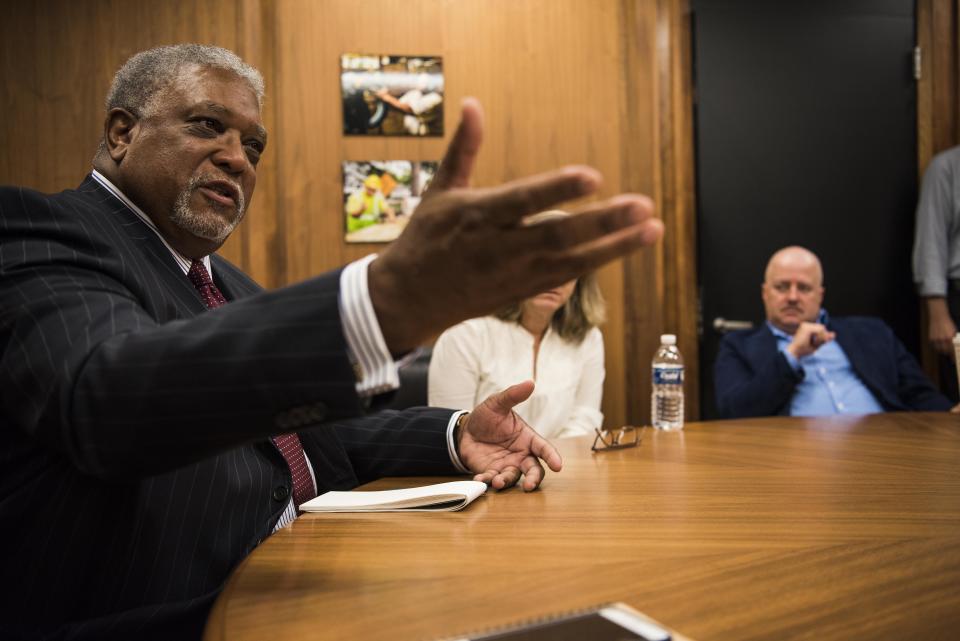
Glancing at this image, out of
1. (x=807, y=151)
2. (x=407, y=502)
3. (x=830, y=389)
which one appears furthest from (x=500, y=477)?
(x=807, y=151)

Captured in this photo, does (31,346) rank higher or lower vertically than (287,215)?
lower

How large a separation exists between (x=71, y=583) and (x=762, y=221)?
3579mm

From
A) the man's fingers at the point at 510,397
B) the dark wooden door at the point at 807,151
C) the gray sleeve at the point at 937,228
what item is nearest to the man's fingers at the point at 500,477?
the man's fingers at the point at 510,397

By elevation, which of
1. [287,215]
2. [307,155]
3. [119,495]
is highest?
[307,155]

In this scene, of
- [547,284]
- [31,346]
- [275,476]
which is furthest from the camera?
[275,476]

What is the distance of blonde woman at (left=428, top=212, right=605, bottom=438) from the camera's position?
278 cm

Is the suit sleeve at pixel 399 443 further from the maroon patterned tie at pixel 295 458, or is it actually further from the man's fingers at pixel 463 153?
the man's fingers at pixel 463 153

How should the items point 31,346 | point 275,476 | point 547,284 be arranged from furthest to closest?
point 275,476
point 31,346
point 547,284

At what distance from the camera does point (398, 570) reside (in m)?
0.89

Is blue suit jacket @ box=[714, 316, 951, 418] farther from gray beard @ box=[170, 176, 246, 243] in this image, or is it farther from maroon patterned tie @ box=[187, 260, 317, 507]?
gray beard @ box=[170, 176, 246, 243]

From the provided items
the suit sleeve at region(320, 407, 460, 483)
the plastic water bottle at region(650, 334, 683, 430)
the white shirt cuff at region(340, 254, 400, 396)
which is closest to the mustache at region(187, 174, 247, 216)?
the suit sleeve at region(320, 407, 460, 483)

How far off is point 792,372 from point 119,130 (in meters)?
2.30

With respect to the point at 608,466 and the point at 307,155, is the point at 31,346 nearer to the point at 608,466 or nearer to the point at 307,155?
the point at 608,466

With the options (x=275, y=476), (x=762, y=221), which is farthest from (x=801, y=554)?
(x=762, y=221)
